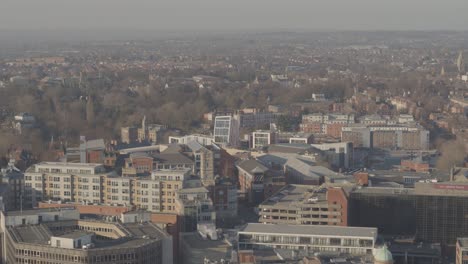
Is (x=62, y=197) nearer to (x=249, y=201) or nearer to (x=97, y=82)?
(x=249, y=201)

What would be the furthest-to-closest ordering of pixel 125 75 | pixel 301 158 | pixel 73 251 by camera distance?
pixel 125 75 → pixel 301 158 → pixel 73 251

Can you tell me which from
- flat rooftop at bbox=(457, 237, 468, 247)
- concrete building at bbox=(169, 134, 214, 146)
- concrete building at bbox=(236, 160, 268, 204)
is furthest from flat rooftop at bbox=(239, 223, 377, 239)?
concrete building at bbox=(169, 134, 214, 146)

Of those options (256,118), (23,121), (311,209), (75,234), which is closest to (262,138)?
(256,118)

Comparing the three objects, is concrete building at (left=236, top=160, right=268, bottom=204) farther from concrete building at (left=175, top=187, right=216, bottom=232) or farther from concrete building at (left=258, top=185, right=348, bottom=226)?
concrete building at (left=175, top=187, right=216, bottom=232)

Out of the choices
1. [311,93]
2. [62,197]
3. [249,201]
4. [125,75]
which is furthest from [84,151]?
[125,75]

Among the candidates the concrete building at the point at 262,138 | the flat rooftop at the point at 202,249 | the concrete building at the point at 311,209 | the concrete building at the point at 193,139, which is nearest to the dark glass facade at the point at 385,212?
the concrete building at the point at 311,209

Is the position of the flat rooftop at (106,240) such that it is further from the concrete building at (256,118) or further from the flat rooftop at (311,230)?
the concrete building at (256,118)

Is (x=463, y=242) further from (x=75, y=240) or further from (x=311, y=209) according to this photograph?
(x=75, y=240)
